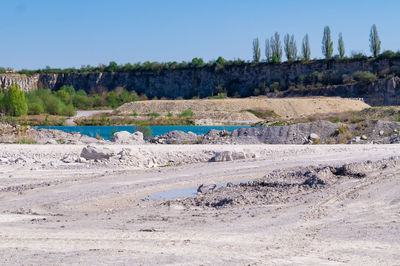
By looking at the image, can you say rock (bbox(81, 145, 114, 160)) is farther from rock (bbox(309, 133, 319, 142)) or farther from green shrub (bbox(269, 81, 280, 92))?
green shrub (bbox(269, 81, 280, 92))

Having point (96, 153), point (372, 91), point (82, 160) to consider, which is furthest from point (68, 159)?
point (372, 91)

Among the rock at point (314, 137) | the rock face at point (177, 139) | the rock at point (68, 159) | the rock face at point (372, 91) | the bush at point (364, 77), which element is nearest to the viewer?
the rock at point (68, 159)

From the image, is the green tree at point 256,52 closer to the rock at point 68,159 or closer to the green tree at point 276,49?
the green tree at point 276,49

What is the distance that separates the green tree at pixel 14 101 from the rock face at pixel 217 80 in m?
46.0

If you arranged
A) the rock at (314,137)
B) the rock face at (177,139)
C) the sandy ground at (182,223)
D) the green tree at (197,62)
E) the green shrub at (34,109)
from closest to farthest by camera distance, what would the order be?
the sandy ground at (182,223), the rock at (314,137), the rock face at (177,139), the green shrub at (34,109), the green tree at (197,62)

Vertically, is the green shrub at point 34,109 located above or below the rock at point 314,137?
above

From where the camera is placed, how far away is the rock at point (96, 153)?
1755 cm

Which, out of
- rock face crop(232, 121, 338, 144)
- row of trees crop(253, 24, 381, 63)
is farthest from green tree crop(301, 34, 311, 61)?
rock face crop(232, 121, 338, 144)

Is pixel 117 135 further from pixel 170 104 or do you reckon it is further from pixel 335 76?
pixel 335 76

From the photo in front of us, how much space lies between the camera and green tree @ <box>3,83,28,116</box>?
200 feet

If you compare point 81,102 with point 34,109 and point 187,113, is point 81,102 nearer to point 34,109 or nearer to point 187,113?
point 34,109

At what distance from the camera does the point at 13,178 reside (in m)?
14.8

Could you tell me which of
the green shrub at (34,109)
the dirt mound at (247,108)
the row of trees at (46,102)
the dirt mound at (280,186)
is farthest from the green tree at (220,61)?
the dirt mound at (280,186)

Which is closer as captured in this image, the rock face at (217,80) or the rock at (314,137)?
the rock at (314,137)
